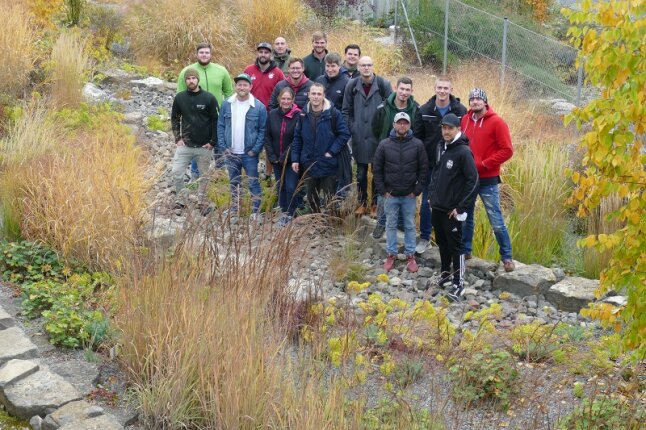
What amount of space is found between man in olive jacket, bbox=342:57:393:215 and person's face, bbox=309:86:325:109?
1.73 ft

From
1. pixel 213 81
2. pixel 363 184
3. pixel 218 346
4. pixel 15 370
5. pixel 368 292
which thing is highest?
pixel 213 81

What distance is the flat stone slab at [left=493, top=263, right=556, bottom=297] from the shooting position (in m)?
8.74

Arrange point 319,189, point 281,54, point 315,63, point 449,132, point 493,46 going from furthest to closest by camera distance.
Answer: point 493,46, point 281,54, point 315,63, point 319,189, point 449,132

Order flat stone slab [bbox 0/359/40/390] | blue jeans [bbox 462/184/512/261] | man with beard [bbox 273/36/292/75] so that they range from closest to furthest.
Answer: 1. flat stone slab [bbox 0/359/40/390]
2. blue jeans [bbox 462/184/512/261]
3. man with beard [bbox 273/36/292/75]

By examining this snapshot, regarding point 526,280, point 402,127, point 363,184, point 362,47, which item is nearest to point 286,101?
point 363,184

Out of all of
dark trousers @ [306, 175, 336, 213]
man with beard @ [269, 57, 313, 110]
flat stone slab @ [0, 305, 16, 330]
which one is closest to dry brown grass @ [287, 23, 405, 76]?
man with beard @ [269, 57, 313, 110]

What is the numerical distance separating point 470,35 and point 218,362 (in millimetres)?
13988

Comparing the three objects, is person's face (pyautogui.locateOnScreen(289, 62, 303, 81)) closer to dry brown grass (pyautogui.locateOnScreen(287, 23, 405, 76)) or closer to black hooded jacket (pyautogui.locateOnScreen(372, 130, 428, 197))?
black hooded jacket (pyautogui.locateOnScreen(372, 130, 428, 197))

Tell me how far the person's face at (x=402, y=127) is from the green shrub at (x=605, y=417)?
3984mm

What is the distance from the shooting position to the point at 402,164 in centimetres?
883

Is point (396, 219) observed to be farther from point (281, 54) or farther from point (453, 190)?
point (281, 54)

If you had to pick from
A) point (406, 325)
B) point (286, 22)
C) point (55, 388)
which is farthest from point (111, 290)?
point (286, 22)

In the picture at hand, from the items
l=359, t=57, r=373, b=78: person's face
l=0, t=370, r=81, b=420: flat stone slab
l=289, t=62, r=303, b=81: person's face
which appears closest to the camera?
l=0, t=370, r=81, b=420: flat stone slab

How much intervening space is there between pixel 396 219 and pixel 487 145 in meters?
1.19
